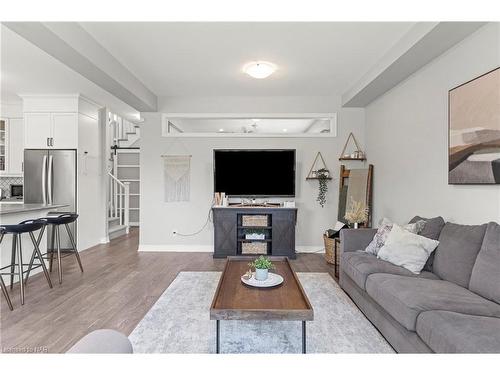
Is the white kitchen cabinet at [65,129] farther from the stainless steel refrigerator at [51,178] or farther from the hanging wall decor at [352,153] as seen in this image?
the hanging wall decor at [352,153]

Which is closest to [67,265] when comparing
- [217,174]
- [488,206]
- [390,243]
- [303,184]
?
[217,174]

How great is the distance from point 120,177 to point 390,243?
→ 7302mm

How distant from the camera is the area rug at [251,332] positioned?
2.08 metres

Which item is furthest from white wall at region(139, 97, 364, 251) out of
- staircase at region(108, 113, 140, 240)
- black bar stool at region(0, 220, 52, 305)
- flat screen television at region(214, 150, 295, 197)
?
staircase at region(108, 113, 140, 240)

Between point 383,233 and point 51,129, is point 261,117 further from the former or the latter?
point 51,129

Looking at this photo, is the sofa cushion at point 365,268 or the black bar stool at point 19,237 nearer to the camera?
the sofa cushion at point 365,268

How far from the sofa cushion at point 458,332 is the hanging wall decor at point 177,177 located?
13.6 feet

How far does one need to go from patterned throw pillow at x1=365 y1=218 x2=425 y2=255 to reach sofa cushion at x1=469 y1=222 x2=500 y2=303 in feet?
2.38

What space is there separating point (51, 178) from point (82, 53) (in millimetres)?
2852

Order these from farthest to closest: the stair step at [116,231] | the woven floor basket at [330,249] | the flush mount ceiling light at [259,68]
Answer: the stair step at [116,231] → the woven floor basket at [330,249] → the flush mount ceiling light at [259,68]

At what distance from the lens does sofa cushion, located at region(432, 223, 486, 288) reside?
7.09 feet

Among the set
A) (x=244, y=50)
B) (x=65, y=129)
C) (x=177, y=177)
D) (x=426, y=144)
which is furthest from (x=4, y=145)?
(x=426, y=144)

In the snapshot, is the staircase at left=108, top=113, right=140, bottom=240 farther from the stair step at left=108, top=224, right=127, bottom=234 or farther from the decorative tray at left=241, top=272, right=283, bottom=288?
the decorative tray at left=241, top=272, right=283, bottom=288

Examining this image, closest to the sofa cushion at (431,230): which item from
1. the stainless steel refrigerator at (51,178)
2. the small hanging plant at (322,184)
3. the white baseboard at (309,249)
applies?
the small hanging plant at (322,184)
